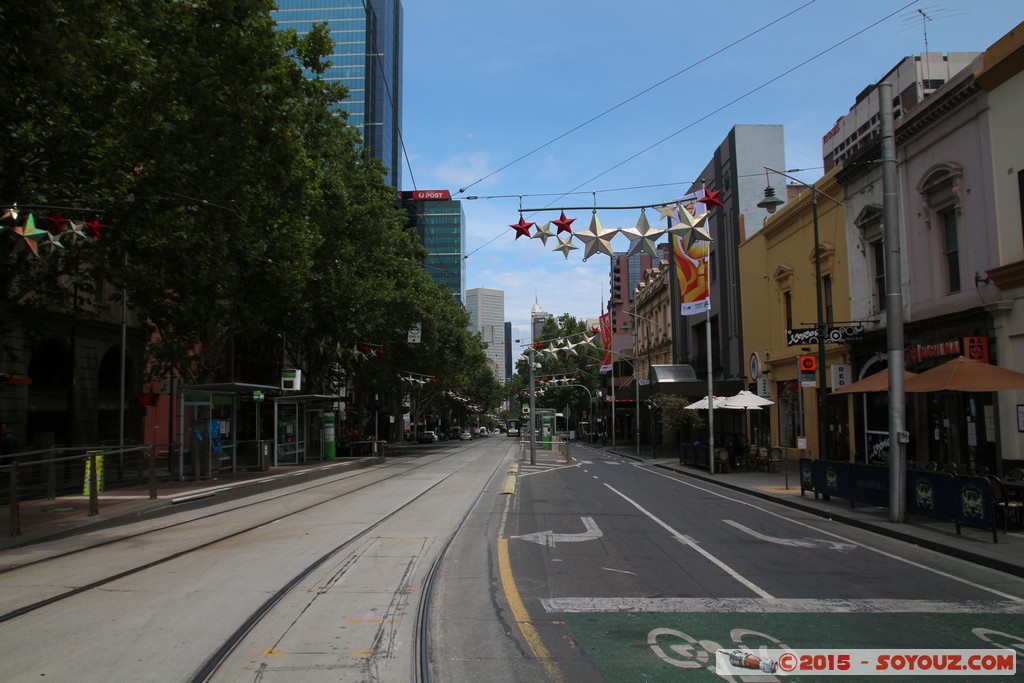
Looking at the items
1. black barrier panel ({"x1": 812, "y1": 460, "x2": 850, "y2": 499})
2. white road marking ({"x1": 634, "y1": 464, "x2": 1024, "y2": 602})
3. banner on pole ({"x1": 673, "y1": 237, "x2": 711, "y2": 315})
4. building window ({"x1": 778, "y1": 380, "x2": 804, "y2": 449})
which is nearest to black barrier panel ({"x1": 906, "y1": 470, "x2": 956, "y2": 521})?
white road marking ({"x1": 634, "y1": 464, "x2": 1024, "y2": 602})

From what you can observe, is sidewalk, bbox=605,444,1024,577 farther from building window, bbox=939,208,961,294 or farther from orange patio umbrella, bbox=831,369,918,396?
building window, bbox=939,208,961,294

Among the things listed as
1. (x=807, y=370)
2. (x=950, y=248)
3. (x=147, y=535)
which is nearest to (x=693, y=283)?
(x=807, y=370)

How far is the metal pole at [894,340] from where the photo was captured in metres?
13.3

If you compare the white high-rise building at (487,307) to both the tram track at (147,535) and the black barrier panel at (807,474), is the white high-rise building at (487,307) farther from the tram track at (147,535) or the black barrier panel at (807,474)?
the black barrier panel at (807,474)

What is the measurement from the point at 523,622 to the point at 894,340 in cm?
1035

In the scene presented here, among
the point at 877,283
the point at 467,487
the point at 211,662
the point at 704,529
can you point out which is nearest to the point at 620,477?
the point at 467,487

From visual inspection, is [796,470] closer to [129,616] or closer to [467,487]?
[467,487]

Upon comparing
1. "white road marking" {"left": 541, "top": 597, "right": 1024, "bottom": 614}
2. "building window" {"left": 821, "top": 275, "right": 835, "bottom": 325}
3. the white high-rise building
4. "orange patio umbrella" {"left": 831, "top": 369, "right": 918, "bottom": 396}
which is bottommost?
"white road marking" {"left": 541, "top": 597, "right": 1024, "bottom": 614}

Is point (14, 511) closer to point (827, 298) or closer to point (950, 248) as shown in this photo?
point (950, 248)

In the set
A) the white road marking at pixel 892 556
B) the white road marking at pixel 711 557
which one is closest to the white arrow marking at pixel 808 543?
the white road marking at pixel 892 556

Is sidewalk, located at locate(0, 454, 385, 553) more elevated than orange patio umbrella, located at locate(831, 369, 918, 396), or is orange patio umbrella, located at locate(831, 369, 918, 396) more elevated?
orange patio umbrella, located at locate(831, 369, 918, 396)

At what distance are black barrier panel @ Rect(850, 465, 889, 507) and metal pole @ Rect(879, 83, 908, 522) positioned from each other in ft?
2.27

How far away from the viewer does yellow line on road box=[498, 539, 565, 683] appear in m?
5.51

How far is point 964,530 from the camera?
12156 millimetres
